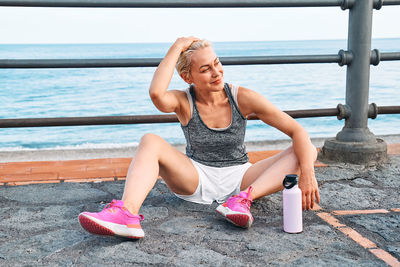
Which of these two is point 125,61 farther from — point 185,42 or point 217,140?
point 217,140

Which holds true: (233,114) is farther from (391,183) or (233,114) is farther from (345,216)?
(391,183)

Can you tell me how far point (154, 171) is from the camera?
6.21 ft

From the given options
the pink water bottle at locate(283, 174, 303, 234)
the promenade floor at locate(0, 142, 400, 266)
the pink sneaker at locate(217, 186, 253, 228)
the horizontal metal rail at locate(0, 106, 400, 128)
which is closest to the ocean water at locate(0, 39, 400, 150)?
the horizontal metal rail at locate(0, 106, 400, 128)

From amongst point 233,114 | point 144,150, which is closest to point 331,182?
point 233,114

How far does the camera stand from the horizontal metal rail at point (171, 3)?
2.48 metres

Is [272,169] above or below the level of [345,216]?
above

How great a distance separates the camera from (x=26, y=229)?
1.87 metres

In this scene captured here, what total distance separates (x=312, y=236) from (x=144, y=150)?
2.43 feet

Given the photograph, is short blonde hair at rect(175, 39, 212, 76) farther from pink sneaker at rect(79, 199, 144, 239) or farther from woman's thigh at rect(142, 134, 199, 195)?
pink sneaker at rect(79, 199, 144, 239)

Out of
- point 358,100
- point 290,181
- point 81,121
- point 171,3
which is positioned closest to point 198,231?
point 290,181

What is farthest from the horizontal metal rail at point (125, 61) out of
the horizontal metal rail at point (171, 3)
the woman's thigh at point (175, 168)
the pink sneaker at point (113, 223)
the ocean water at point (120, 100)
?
the ocean water at point (120, 100)

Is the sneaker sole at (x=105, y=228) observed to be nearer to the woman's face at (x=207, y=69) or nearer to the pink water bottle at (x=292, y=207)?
the pink water bottle at (x=292, y=207)

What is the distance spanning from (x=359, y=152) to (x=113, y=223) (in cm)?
171

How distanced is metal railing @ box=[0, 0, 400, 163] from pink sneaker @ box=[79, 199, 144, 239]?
1.01 meters
